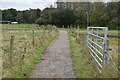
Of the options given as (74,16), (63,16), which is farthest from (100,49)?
(74,16)

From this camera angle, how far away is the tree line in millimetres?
34531

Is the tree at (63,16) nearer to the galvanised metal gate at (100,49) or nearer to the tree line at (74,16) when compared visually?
the tree line at (74,16)

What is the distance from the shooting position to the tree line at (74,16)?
34.5m

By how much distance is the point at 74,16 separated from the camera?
42.7 meters

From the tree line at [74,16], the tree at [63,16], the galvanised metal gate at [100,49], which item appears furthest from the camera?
the tree at [63,16]

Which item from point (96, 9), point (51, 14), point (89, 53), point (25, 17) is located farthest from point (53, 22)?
point (89, 53)

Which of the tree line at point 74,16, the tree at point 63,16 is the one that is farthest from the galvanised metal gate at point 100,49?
the tree at point 63,16

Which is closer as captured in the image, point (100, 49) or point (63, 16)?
point (100, 49)

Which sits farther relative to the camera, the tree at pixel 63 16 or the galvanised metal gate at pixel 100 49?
the tree at pixel 63 16

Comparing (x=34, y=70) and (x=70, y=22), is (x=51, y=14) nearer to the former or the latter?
(x=70, y=22)

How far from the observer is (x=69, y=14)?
42562 mm

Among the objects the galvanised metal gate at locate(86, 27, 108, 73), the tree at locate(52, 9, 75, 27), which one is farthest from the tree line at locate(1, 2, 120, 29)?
the galvanised metal gate at locate(86, 27, 108, 73)

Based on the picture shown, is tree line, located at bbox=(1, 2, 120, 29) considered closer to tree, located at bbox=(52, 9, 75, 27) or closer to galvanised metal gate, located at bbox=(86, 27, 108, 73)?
tree, located at bbox=(52, 9, 75, 27)

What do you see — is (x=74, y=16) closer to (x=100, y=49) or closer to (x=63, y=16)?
(x=63, y=16)
